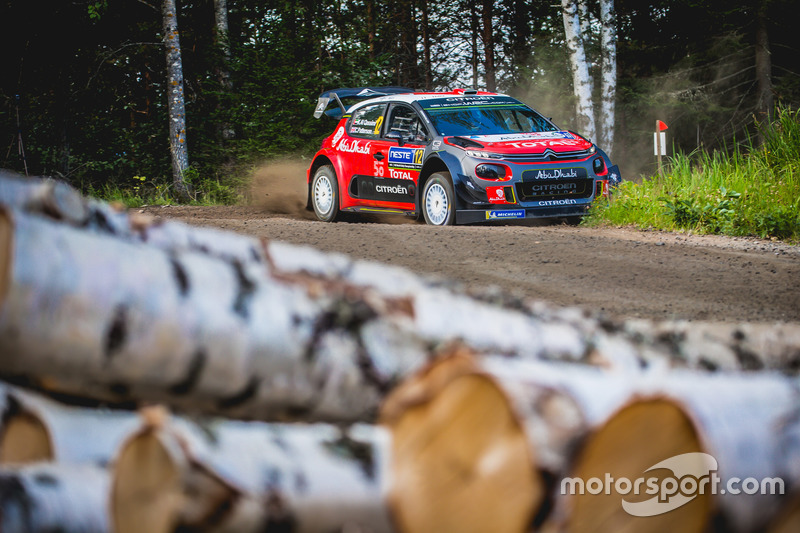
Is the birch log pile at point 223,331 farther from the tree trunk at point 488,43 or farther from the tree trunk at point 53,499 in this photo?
the tree trunk at point 488,43

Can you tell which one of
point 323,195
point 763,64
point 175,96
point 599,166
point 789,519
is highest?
point 763,64

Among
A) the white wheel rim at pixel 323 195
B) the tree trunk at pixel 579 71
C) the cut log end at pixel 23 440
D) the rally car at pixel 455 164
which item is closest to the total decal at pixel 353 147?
the rally car at pixel 455 164

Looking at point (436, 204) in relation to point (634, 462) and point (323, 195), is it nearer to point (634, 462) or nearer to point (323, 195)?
point (323, 195)

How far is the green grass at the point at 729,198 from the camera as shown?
7695mm

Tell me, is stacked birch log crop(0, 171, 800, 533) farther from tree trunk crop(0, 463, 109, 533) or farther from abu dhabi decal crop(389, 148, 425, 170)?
abu dhabi decal crop(389, 148, 425, 170)

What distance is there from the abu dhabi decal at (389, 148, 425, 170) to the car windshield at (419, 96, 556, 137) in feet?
1.29

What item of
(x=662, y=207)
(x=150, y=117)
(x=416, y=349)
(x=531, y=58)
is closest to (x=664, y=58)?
(x=531, y=58)

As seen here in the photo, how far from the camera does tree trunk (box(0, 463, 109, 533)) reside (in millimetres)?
1489

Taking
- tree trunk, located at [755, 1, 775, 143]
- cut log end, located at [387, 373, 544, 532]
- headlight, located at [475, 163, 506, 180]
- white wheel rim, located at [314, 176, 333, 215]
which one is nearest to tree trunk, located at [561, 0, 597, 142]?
white wheel rim, located at [314, 176, 333, 215]

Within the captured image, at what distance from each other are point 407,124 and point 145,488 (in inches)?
361

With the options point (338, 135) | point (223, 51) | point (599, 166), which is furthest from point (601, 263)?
point (223, 51)

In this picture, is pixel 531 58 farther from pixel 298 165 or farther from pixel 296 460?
pixel 296 460

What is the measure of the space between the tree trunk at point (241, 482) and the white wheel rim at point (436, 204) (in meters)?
7.77

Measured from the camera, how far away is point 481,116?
1016 centimetres
